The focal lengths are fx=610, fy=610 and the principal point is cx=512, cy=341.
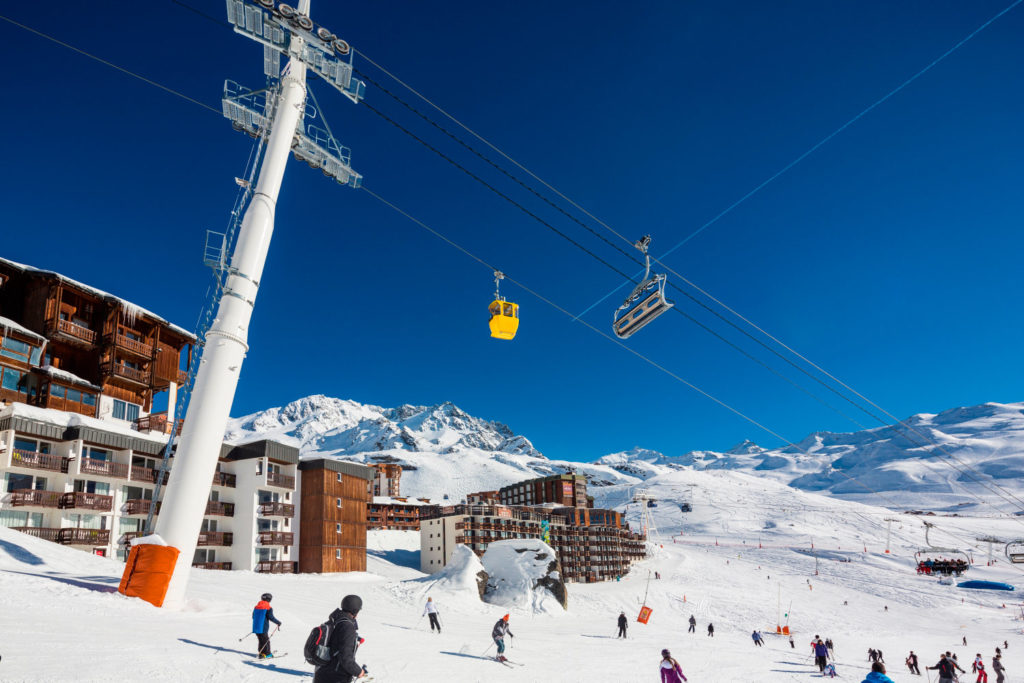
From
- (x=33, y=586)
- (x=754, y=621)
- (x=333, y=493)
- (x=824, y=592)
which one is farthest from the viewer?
(x=824, y=592)

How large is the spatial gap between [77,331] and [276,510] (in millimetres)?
20775

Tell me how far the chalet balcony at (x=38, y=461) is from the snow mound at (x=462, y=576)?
24428 millimetres

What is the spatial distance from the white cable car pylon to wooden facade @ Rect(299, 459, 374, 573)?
104 feet

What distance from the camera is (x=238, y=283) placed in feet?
67.9

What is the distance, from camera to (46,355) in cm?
4644

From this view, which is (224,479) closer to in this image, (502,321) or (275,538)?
(275,538)

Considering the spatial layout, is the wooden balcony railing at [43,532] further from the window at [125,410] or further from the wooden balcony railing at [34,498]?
the window at [125,410]

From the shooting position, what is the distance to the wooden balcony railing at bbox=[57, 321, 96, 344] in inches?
1823

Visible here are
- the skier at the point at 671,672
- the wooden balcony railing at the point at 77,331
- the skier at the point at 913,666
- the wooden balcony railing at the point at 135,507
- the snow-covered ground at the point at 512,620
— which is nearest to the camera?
the snow-covered ground at the point at 512,620

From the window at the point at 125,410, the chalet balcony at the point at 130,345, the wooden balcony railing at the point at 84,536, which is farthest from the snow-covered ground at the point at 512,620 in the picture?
the chalet balcony at the point at 130,345

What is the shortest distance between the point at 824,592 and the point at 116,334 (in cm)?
8709

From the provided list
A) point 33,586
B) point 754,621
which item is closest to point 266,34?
point 33,586

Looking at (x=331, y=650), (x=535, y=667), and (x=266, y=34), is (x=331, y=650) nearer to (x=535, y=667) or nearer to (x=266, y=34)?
(x=535, y=667)

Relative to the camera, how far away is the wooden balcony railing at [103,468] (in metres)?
38.0
